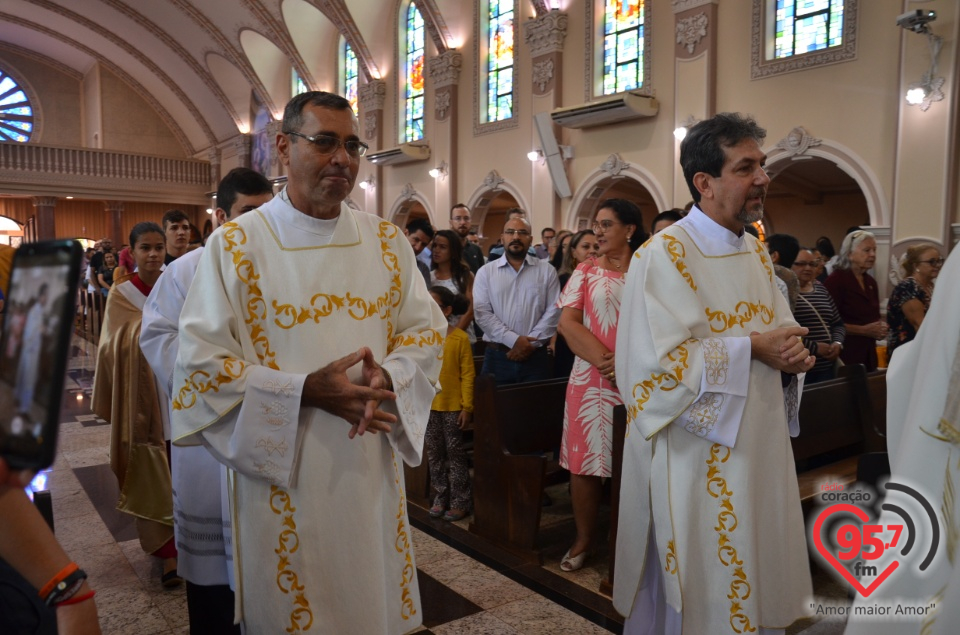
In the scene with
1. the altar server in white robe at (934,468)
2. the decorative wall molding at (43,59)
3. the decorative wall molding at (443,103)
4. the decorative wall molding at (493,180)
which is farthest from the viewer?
the decorative wall molding at (43,59)

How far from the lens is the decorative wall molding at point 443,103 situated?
13070mm

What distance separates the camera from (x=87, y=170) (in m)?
19.8

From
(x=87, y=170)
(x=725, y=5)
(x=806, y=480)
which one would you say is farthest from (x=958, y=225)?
(x=87, y=170)

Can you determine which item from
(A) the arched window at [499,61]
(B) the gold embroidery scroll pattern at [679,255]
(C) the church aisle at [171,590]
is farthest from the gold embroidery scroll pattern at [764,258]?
(A) the arched window at [499,61]

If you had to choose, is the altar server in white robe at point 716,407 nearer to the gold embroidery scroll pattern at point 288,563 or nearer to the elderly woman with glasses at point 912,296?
the gold embroidery scroll pattern at point 288,563

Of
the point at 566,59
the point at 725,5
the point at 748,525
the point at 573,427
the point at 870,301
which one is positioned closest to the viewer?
the point at 748,525

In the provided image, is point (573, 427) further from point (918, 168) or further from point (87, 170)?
point (87, 170)

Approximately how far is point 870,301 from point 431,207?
9.65m

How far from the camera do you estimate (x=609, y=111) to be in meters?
10.0

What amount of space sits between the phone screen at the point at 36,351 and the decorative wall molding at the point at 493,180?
11689 mm

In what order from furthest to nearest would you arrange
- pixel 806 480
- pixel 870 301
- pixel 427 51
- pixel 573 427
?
1. pixel 427 51
2. pixel 870 301
3. pixel 806 480
4. pixel 573 427

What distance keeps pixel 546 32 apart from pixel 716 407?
10.2 metres

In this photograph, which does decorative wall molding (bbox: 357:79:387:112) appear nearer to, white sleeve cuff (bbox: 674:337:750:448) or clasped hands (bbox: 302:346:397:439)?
white sleeve cuff (bbox: 674:337:750:448)

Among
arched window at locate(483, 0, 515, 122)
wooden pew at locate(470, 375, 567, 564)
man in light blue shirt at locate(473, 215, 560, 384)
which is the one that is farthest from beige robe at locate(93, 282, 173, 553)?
arched window at locate(483, 0, 515, 122)
